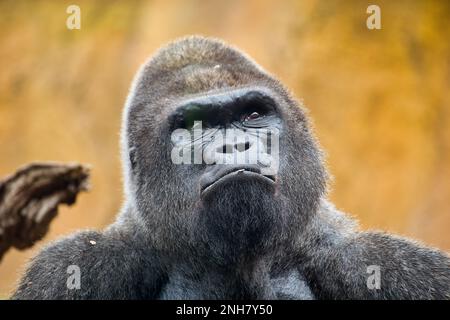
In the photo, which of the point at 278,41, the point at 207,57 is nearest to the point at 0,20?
the point at 278,41

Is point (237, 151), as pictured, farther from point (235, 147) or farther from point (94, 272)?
point (94, 272)

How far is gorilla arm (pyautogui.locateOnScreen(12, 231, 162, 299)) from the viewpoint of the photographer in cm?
411

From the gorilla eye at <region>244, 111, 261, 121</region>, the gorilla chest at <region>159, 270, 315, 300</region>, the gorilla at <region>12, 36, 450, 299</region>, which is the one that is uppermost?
the gorilla eye at <region>244, 111, 261, 121</region>

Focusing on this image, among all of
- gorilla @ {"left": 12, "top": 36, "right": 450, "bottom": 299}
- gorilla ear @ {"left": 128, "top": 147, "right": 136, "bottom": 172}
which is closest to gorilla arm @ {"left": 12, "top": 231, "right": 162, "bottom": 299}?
gorilla @ {"left": 12, "top": 36, "right": 450, "bottom": 299}

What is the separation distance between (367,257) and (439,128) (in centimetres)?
708

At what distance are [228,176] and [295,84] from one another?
305 inches

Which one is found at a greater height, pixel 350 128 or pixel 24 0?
pixel 24 0

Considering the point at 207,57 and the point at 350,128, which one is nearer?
the point at 207,57

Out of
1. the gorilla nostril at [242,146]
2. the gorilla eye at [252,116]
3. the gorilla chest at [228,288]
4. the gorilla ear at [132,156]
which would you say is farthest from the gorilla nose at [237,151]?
the gorilla chest at [228,288]

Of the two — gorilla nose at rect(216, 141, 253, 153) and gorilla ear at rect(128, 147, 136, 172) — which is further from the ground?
gorilla nose at rect(216, 141, 253, 153)

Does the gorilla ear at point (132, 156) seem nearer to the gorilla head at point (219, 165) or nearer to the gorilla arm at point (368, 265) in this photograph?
the gorilla head at point (219, 165)

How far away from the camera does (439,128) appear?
35.8ft

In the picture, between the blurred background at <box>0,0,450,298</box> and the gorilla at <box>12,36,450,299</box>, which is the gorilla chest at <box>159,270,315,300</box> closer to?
the gorilla at <box>12,36,450,299</box>
